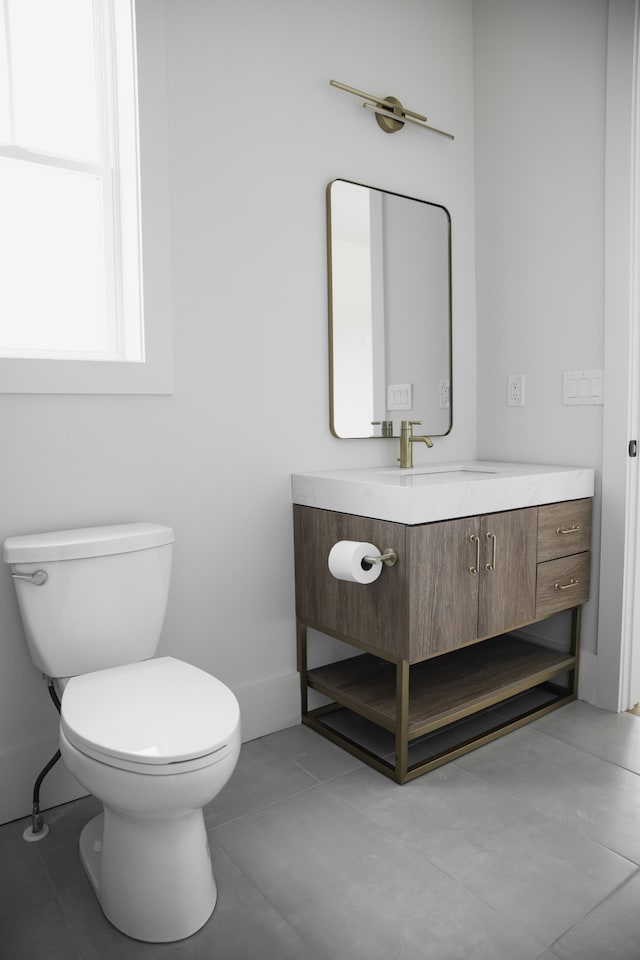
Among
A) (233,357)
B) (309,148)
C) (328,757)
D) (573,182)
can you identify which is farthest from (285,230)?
(328,757)

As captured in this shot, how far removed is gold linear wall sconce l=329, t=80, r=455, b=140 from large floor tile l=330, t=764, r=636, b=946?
209 cm

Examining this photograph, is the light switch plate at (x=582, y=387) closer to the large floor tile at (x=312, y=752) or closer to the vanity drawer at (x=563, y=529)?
the vanity drawer at (x=563, y=529)

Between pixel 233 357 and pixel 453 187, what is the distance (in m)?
1.20

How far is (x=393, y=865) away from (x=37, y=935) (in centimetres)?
74

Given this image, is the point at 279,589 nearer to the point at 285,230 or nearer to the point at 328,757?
the point at 328,757

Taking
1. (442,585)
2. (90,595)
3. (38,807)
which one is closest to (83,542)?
(90,595)

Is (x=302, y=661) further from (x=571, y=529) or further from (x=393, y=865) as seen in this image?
(x=571, y=529)

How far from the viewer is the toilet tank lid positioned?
148 centimetres

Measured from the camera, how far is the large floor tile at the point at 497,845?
1.36m

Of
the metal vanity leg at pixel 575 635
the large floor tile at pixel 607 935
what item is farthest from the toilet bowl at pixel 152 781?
the metal vanity leg at pixel 575 635

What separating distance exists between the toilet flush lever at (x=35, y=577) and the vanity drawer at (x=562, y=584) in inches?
57.1

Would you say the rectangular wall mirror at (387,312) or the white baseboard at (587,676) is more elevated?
the rectangular wall mirror at (387,312)

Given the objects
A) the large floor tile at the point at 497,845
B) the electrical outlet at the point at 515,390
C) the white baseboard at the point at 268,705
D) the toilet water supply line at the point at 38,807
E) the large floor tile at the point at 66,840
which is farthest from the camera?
the electrical outlet at the point at 515,390

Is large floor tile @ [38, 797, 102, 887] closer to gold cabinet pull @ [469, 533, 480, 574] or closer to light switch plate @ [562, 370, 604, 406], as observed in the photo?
gold cabinet pull @ [469, 533, 480, 574]
